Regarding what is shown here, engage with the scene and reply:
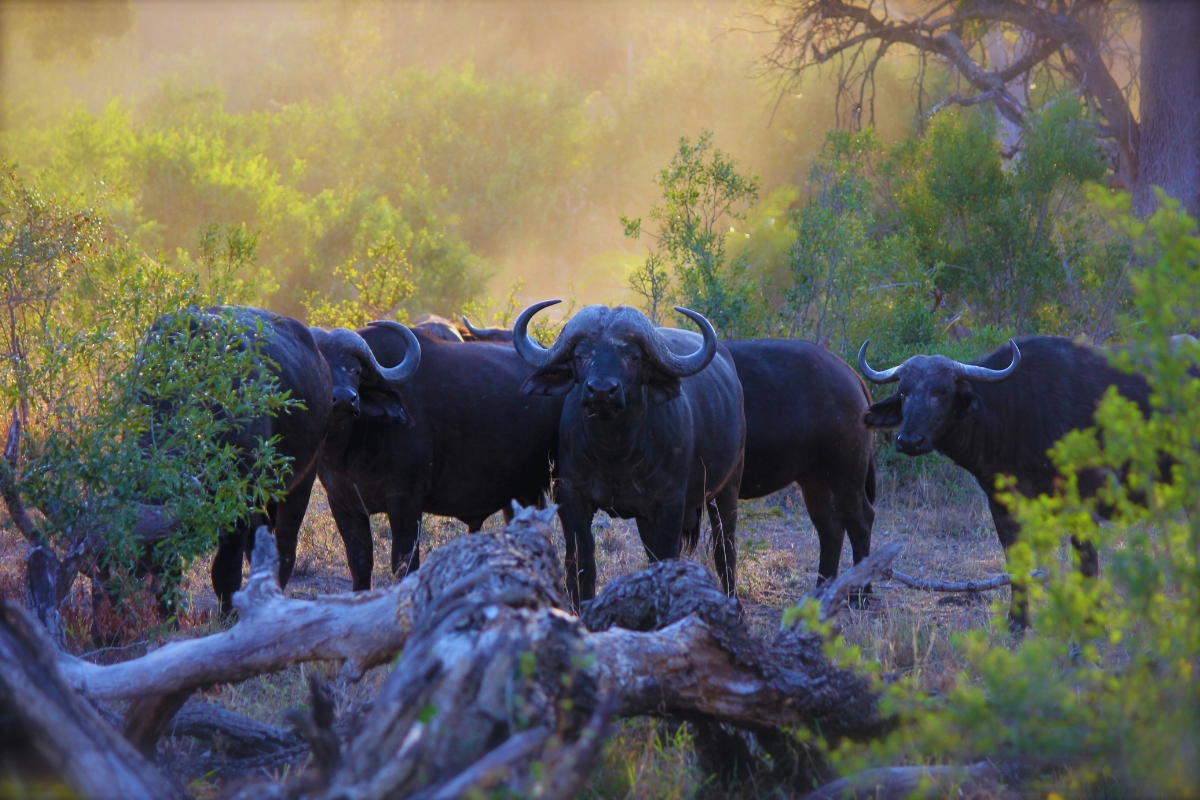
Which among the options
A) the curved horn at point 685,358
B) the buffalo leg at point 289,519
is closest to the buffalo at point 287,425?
the buffalo leg at point 289,519

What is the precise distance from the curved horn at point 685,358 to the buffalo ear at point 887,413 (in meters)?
1.26

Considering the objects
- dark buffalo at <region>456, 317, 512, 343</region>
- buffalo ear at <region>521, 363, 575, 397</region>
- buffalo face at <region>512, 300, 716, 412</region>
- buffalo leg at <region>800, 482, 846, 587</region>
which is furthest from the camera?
dark buffalo at <region>456, 317, 512, 343</region>

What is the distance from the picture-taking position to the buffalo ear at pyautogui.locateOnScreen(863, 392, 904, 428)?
6004 mm

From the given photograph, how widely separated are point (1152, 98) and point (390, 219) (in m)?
14.6

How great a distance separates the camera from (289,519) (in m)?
5.79

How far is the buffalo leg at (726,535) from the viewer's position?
6.15 m

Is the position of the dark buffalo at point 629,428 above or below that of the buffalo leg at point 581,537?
above

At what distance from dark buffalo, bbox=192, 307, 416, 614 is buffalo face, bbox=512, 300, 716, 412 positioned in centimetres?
113

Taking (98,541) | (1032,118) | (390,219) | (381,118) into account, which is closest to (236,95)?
(381,118)

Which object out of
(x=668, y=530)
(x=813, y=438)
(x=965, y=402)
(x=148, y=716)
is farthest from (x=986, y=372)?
(x=148, y=716)

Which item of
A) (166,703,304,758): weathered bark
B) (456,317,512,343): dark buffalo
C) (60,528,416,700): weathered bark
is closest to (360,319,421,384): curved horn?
(456,317,512,343): dark buffalo

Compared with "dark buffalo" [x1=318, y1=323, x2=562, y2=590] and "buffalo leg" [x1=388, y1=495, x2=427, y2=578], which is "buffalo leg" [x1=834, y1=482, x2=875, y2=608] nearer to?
"dark buffalo" [x1=318, y1=323, x2=562, y2=590]

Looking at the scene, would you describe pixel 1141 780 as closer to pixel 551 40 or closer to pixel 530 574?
pixel 530 574

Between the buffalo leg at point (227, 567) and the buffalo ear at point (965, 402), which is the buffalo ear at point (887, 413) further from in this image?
the buffalo leg at point (227, 567)
